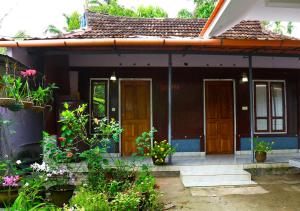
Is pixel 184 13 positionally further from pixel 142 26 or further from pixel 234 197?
pixel 234 197

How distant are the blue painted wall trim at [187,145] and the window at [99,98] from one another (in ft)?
7.51

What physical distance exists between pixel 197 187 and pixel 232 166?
1.37 m

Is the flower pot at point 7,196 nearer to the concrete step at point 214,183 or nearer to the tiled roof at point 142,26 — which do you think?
the concrete step at point 214,183

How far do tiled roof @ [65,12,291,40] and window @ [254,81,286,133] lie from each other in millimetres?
1626

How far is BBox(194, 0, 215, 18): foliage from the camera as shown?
18703 millimetres

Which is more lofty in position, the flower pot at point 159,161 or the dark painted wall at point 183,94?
the dark painted wall at point 183,94

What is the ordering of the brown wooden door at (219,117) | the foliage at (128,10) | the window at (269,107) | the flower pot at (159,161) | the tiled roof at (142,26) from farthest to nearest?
1. the foliage at (128,10)
2. the window at (269,107)
3. the brown wooden door at (219,117)
4. the tiled roof at (142,26)
5. the flower pot at (159,161)

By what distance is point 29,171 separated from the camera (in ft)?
20.5

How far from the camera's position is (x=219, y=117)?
32.0 ft

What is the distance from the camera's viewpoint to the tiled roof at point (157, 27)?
9.03 m

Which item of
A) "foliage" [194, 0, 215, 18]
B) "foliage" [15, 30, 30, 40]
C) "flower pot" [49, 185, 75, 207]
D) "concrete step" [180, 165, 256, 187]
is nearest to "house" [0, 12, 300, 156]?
"foliage" [15, 30, 30, 40]

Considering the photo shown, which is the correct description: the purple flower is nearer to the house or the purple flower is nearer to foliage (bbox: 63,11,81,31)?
the house

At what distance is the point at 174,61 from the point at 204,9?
35.5ft

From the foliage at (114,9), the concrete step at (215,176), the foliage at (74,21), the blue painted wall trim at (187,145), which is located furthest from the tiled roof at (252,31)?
the foliage at (74,21)
